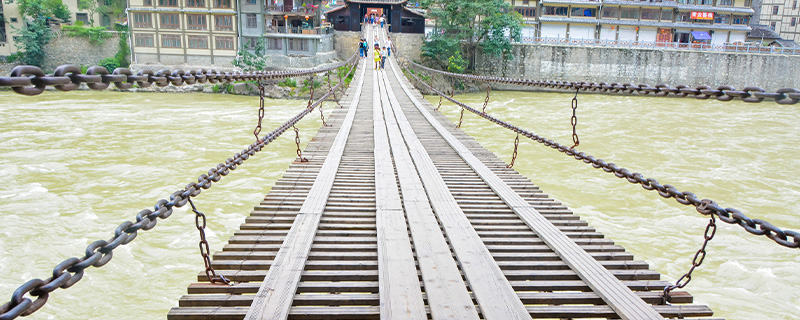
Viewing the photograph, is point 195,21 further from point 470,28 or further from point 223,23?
point 470,28

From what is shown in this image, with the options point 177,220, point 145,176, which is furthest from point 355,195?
point 145,176

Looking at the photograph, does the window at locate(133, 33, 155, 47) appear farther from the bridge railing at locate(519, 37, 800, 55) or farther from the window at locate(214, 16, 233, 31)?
the bridge railing at locate(519, 37, 800, 55)

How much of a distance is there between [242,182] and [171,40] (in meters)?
21.2

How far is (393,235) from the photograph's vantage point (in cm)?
377

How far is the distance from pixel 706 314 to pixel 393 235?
1.99 metres

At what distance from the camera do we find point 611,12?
112 feet

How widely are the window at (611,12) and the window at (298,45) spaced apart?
19841mm

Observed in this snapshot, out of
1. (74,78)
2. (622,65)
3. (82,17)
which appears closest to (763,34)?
(622,65)

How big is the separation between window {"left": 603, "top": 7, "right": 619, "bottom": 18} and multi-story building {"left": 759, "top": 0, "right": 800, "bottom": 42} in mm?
13227

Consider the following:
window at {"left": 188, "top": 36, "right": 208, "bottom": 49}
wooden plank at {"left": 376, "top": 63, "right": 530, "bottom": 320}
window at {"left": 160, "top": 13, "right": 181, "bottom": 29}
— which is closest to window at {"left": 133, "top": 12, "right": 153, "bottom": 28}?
window at {"left": 160, "top": 13, "right": 181, "bottom": 29}

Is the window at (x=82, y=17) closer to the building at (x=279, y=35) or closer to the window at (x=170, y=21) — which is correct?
the window at (x=170, y=21)

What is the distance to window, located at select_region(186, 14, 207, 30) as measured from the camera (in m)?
29.4

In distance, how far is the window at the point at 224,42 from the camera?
2961cm

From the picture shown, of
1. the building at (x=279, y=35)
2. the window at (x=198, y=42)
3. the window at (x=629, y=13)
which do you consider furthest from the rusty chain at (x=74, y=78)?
the window at (x=629, y=13)
